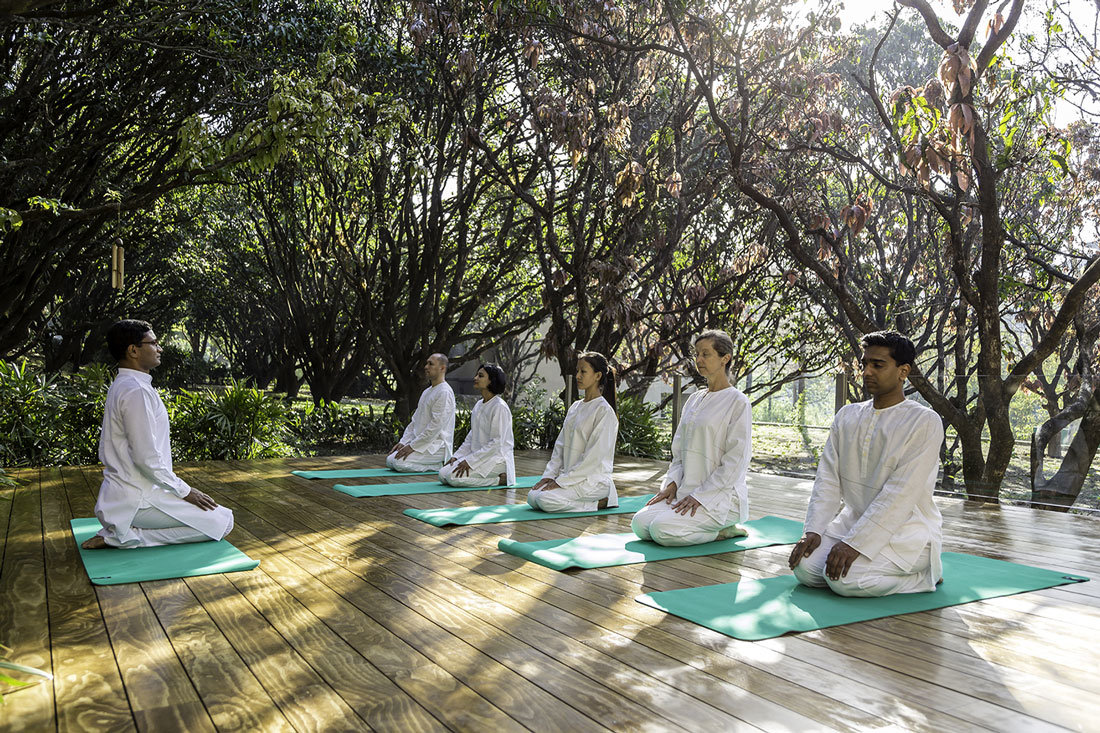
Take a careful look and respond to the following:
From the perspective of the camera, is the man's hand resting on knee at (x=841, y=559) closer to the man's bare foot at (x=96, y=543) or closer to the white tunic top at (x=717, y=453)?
the white tunic top at (x=717, y=453)

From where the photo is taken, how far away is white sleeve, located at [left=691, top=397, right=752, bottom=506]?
4.29 metres

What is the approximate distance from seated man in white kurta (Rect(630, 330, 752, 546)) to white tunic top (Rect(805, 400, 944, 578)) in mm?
748

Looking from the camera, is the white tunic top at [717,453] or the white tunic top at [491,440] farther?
the white tunic top at [491,440]

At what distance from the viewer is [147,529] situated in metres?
3.97

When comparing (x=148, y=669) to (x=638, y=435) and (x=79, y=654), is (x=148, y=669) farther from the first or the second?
(x=638, y=435)

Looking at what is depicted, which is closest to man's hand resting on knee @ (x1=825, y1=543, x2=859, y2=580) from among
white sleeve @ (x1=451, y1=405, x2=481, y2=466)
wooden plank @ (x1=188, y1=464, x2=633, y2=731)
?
wooden plank @ (x1=188, y1=464, x2=633, y2=731)

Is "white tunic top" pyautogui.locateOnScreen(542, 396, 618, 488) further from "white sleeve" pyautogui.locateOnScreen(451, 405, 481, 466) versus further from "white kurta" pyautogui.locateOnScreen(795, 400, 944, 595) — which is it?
"white kurta" pyautogui.locateOnScreen(795, 400, 944, 595)

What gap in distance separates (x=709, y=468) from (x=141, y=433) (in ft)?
9.31

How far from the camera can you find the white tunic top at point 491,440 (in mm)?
6367

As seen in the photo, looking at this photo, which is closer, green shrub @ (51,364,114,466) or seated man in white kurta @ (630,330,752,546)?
seated man in white kurta @ (630,330,752,546)

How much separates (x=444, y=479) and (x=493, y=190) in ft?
19.2

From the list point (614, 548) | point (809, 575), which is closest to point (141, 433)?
point (614, 548)

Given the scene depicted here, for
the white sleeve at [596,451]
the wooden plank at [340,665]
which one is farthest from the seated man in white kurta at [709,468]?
the wooden plank at [340,665]

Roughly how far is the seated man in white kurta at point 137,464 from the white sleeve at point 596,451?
225 centimetres
